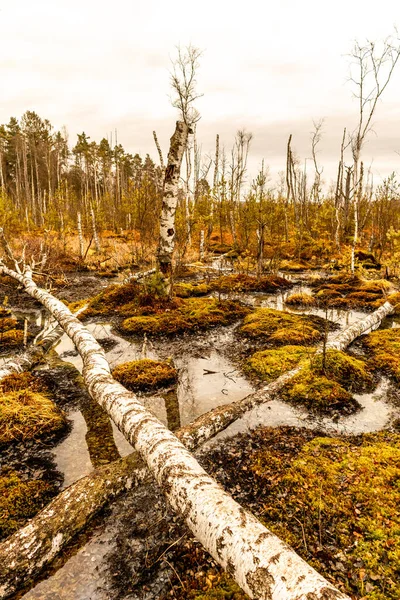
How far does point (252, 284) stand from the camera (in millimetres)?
14500

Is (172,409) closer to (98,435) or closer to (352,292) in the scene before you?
(98,435)

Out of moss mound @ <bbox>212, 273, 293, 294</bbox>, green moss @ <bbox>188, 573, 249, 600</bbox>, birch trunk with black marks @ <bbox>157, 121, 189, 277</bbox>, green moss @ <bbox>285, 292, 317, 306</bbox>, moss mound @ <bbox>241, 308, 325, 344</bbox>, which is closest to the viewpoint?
green moss @ <bbox>188, 573, 249, 600</bbox>

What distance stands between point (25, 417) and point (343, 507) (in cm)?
416

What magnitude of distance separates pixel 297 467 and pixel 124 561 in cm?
203

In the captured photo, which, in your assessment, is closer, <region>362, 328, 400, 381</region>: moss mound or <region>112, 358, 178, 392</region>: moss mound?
<region>112, 358, 178, 392</region>: moss mound

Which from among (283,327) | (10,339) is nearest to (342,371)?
(283,327)

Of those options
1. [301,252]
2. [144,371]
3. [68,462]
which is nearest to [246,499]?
[68,462]

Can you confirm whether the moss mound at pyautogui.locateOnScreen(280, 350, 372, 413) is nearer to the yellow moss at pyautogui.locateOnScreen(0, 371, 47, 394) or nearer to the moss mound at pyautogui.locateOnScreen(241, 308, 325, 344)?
the moss mound at pyautogui.locateOnScreen(241, 308, 325, 344)

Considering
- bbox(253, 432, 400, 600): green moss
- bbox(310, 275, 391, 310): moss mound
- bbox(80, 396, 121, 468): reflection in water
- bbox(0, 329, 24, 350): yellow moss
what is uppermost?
bbox(310, 275, 391, 310): moss mound

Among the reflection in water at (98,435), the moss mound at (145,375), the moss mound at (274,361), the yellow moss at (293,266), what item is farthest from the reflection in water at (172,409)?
the yellow moss at (293,266)

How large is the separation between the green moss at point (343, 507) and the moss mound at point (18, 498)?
2.35 metres

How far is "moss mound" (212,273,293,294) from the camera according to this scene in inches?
558

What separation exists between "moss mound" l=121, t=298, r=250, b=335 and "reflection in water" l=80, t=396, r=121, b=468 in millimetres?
3616

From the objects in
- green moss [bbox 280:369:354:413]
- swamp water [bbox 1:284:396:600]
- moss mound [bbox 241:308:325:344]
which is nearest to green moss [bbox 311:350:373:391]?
green moss [bbox 280:369:354:413]
